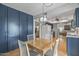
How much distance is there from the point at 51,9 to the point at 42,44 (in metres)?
0.53

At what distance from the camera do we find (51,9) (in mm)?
1373

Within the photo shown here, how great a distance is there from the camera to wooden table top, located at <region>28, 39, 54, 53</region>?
1475 millimetres

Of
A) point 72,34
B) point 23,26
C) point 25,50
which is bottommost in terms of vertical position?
point 25,50

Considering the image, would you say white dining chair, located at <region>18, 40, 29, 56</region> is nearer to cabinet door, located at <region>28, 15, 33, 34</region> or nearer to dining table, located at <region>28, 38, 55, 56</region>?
dining table, located at <region>28, 38, 55, 56</region>

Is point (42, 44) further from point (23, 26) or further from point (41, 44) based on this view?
point (23, 26)

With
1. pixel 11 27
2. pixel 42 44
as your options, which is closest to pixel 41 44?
pixel 42 44

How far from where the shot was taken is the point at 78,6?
1320 millimetres

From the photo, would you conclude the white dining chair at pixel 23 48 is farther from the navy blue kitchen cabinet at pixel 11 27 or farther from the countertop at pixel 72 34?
the countertop at pixel 72 34

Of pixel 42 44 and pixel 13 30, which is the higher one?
pixel 13 30

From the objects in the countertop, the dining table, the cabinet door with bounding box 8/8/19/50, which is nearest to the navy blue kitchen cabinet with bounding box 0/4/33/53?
the cabinet door with bounding box 8/8/19/50

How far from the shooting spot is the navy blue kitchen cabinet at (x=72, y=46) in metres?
1.33

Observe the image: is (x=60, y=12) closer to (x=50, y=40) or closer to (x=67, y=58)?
(x=50, y=40)

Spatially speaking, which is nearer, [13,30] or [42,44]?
[13,30]

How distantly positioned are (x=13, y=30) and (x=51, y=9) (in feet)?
1.93
